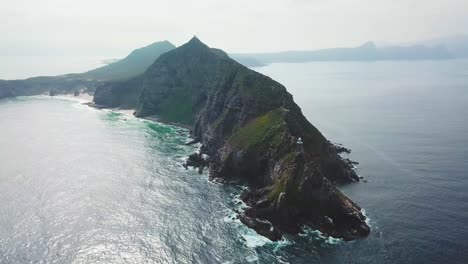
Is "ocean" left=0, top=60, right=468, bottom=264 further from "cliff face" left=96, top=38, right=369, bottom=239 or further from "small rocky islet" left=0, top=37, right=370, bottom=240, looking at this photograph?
"cliff face" left=96, top=38, right=369, bottom=239

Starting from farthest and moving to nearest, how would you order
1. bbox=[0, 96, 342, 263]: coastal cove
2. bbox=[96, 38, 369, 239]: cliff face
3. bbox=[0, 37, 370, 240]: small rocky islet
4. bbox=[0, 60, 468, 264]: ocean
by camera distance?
bbox=[96, 38, 369, 239]: cliff face
bbox=[0, 37, 370, 240]: small rocky islet
bbox=[0, 96, 342, 263]: coastal cove
bbox=[0, 60, 468, 264]: ocean

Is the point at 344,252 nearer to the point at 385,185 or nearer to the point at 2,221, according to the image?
the point at 385,185

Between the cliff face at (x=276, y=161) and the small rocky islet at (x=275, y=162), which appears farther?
the cliff face at (x=276, y=161)

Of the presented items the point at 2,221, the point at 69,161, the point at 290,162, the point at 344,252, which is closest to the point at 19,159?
the point at 69,161

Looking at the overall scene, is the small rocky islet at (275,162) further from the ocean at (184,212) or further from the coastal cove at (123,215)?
the coastal cove at (123,215)

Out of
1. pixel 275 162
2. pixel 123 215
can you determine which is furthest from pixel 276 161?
pixel 123 215

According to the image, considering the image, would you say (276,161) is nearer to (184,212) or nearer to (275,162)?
(275,162)

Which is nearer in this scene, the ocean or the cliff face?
the ocean

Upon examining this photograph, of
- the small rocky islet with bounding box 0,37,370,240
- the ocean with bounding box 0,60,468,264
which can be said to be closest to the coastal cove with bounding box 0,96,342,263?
the ocean with bounding box 0,60,468,264

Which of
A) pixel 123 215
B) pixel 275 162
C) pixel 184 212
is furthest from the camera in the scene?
pixel 275 162

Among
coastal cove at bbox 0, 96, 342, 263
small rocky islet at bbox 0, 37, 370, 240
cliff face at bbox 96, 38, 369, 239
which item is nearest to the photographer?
coastal cove at bbox 0, 96, 342, 263

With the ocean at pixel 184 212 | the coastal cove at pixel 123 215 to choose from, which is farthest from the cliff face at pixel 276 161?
the coastal cove at pixel 123 215
